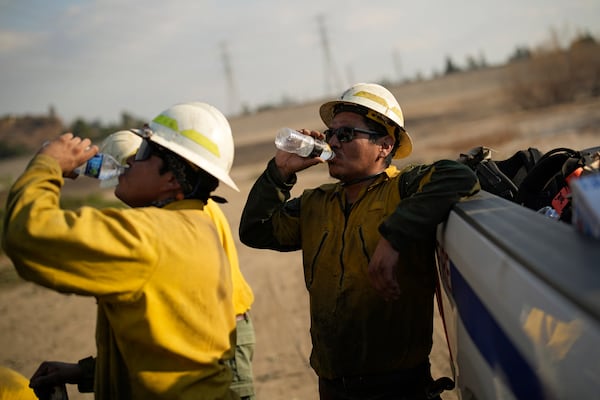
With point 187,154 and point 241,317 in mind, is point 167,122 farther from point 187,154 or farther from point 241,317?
point 241,317

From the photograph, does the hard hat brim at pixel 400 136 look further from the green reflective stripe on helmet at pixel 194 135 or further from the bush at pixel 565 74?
the bush at pixel 565 74

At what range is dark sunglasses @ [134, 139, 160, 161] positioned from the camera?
8.35 ft

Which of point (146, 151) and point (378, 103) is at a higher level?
A: point (146, 151)

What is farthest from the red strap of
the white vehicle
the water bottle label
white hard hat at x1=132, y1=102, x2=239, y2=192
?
the water bottle label

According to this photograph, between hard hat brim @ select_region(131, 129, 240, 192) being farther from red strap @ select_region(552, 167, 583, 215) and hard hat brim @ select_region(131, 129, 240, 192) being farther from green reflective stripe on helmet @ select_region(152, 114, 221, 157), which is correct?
red strap @ select_region(552, 167, 583, 215)

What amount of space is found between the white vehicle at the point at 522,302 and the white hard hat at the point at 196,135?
109 cm

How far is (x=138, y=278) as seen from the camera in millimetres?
2057

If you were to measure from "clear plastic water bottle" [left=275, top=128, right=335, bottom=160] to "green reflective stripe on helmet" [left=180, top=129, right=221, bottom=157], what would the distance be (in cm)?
68

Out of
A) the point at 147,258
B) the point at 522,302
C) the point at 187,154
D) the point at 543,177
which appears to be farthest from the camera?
the point at 543,177

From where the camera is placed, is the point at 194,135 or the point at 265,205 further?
the point at 265,205

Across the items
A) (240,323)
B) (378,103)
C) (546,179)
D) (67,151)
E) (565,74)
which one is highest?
(67,151)

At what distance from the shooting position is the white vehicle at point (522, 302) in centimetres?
119

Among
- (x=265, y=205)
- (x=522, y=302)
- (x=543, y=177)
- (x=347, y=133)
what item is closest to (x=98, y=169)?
(x=265, y=205)

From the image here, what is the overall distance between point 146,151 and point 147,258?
0.68 metres
